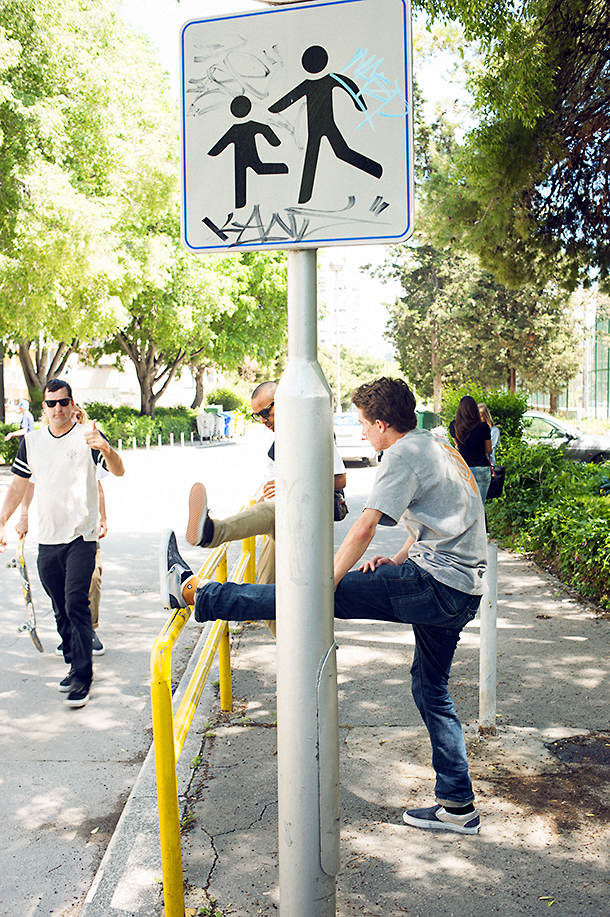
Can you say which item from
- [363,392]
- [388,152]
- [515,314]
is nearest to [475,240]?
[363,392]

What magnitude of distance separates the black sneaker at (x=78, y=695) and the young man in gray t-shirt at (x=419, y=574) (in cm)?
217

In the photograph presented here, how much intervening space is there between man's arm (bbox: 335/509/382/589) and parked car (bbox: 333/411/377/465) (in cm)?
1694

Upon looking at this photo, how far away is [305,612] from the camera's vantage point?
8.02ft

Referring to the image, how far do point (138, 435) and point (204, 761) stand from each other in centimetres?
2659

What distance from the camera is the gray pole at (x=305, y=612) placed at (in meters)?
Answer: 2.44

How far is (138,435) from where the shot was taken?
30000mm

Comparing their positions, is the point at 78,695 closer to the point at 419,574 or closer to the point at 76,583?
the point at 76,583

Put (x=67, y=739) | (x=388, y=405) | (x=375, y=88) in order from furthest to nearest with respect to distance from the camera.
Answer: (x=67, y=739) < (x=388, y=405) < (x=375, y=88)

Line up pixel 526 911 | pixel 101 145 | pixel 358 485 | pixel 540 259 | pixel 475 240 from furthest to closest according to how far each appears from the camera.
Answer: pixel 101 145
pixel 358 485
pixel 540 259
pixel 475 240
pixel 526 911

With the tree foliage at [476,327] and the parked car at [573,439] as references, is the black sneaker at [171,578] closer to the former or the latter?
the parked car at [573,439]

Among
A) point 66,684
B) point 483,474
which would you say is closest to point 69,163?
point 483,474

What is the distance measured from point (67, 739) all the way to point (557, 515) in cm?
580

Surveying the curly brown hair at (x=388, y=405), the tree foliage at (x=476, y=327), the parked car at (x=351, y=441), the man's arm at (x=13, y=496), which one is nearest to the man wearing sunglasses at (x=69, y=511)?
the man's arm at (x=13, y=496)

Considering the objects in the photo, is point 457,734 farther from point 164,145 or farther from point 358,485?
point 164,145
